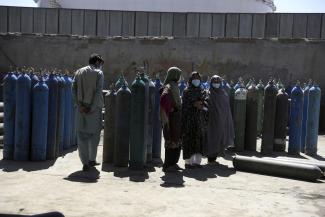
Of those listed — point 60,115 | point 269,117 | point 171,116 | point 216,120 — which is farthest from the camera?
point 269,117

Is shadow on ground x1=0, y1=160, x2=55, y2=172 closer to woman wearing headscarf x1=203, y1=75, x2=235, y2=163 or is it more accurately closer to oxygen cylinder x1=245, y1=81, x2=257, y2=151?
woman wearing headscarf x1=203, y1=75, x2=235, y2=163

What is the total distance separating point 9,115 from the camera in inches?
266

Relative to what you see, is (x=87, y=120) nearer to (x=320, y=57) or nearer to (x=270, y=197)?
(x=270, y=197)

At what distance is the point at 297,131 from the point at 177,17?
22.5ft

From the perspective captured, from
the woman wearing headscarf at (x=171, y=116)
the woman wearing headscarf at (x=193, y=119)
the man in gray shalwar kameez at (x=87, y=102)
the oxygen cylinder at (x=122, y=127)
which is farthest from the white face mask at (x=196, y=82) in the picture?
the man in gray shalwar kameez at (x=87, y=102)

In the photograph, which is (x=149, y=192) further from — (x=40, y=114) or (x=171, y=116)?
(x=40, y=114)

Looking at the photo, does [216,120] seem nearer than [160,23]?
Yes

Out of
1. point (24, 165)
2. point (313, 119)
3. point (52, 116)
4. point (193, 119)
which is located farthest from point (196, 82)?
point (313, 119)

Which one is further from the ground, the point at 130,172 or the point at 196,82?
the point at 196,82

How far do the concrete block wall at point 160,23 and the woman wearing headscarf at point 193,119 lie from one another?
735cm

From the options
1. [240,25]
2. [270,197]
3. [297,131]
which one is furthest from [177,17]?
[270,197]

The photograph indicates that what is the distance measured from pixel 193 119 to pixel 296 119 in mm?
2595

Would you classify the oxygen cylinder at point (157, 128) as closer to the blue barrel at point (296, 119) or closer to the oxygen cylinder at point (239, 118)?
the oxygen cylinder at point (239, 118)

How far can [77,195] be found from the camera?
16.8ft
